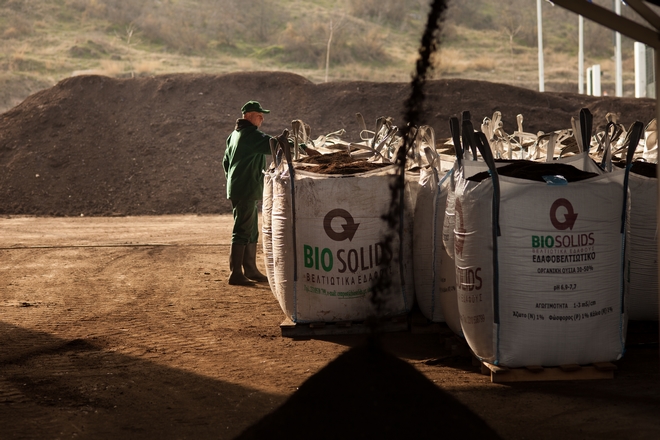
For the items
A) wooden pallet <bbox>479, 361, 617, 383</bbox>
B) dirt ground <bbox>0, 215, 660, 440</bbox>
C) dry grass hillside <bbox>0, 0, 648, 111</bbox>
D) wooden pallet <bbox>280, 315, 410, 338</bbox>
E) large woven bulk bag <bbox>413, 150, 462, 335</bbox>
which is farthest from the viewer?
dry grass hillside <bbox>0, 0, 648, 111</bbox>

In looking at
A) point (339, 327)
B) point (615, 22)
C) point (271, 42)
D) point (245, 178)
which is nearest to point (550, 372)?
point (339, 327)

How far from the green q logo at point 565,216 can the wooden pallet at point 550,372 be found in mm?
747

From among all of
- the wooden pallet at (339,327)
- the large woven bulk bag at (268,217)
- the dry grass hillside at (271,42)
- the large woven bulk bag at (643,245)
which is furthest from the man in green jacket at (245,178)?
the dry grass hillside at (271,42)

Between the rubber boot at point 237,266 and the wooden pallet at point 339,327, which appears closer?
the wooden pallet at point 339,327

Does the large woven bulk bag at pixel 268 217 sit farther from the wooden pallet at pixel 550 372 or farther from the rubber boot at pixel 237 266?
the wooden pallet at pixel 550 372

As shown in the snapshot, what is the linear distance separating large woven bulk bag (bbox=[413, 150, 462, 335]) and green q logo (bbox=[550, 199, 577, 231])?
854 mm

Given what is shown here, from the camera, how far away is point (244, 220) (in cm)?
743

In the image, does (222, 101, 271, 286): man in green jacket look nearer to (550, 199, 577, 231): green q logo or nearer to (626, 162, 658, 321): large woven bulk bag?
(626, 162, 658, 321): large woven bulk bag

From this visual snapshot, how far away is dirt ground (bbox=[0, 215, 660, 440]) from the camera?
3.45 m

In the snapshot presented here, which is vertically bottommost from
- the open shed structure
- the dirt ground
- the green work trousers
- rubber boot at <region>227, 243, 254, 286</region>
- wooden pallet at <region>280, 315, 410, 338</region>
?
the dirt ground

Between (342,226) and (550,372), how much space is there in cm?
161

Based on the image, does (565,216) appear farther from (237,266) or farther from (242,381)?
(237,266)

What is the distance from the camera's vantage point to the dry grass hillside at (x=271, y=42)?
102ft

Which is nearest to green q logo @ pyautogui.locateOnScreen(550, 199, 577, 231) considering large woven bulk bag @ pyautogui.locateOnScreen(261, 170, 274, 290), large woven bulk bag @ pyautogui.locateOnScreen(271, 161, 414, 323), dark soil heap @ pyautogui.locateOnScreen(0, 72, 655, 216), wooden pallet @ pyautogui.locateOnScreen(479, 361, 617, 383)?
wooden pallet @ pyautogui.locateOnScreen(479, 361, 617, 383)
